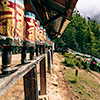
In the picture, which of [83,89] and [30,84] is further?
[83,89]

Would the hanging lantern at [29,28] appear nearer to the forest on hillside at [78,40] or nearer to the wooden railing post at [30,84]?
the wooden railing post at [30,84]

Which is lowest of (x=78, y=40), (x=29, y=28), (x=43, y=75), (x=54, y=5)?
(x=43, y=75)

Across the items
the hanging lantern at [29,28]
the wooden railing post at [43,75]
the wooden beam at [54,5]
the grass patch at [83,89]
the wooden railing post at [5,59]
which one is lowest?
the grass patch at [83,89]

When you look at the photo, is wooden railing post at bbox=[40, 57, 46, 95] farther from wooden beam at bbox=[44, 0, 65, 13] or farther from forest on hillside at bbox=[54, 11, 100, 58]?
forest on hillside at bbox=[54, 11, 100, 58]

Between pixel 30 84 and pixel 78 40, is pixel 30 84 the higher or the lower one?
the lower one

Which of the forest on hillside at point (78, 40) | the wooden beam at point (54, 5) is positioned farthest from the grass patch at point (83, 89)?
→ the forest on hillside at point (78, 40)

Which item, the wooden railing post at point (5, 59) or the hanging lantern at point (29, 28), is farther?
the hanging lantern at point (29, 28)

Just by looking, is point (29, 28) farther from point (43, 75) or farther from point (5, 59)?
point (43, 75)

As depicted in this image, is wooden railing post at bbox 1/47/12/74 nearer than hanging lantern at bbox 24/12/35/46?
Yes

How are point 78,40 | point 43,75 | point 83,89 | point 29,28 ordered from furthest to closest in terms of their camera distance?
1. point 78,40
2. point 83,89
3. point 43,75
4. point 29,28

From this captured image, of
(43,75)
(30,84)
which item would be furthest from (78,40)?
(30,84)

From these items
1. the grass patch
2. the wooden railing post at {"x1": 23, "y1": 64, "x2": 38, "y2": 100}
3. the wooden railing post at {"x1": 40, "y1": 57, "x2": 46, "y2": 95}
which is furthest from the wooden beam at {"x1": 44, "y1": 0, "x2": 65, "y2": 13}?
the grass patch

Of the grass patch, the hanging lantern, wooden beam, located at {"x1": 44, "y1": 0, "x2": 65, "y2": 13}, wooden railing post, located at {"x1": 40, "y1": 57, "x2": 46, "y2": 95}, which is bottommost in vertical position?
the grass patch

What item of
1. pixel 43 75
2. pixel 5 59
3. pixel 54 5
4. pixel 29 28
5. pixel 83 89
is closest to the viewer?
pixel 5 59
